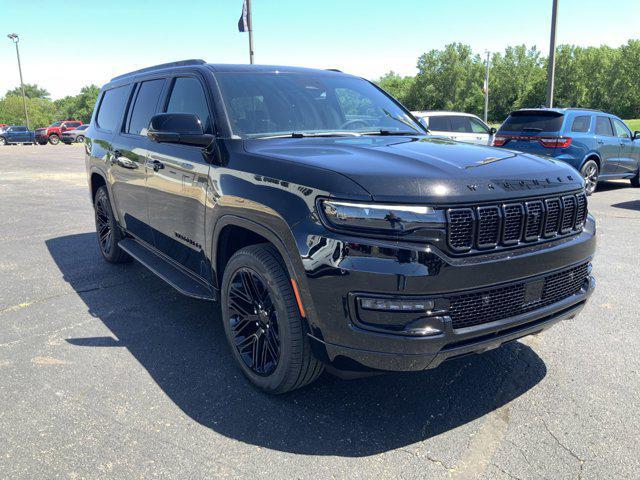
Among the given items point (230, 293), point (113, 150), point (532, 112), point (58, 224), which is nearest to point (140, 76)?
point (113, 150)

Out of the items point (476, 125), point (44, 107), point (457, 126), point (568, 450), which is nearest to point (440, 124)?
point (457, 126)

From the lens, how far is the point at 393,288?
Result: 2.40 m

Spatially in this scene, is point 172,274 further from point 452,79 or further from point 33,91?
point 33,91

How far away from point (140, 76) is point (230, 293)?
2653 mm

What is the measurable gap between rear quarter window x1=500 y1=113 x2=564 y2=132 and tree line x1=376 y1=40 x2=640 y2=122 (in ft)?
242

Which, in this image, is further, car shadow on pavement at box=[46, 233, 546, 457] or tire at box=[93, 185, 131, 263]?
tire at box=[93, 185, 131, 263]

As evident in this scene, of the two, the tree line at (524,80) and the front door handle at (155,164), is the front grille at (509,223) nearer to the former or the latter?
the front door handle at (155,164)

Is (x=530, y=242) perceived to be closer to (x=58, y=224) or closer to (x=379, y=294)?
(x=379, y=294)

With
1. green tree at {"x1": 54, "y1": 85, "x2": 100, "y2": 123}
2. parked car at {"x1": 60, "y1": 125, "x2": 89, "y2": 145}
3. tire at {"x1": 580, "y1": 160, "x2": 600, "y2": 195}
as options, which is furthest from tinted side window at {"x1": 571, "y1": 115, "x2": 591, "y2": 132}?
green tree at {"x1": 54, "y1": 85, "x2": 100, "y2": 123}

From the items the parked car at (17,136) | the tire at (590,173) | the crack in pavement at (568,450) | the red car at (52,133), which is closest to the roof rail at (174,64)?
the crack in pavement at (568,450)

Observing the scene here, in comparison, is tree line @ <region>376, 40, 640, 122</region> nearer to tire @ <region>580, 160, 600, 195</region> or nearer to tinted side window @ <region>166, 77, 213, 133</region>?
tire @ <region>580, 160, 600, 195</region>

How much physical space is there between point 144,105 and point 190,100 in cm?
96

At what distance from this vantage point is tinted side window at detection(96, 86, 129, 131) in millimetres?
5297

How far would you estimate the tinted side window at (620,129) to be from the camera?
12120 millimetres
